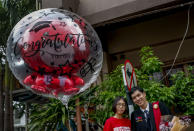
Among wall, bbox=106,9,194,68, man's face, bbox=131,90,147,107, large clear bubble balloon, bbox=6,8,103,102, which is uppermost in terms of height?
wall, bbox=106,9,194,68

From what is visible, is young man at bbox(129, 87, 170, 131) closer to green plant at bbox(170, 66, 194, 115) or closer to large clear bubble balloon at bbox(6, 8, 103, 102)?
large clear bubble balloon at bbox(6, 8, 103, 102)

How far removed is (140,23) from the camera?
5.89 m

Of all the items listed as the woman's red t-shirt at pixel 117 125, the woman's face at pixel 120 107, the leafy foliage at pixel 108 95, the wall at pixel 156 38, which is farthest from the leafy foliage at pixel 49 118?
the wall at pixel 156 38

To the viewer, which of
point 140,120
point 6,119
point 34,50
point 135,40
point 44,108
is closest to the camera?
point 34,50

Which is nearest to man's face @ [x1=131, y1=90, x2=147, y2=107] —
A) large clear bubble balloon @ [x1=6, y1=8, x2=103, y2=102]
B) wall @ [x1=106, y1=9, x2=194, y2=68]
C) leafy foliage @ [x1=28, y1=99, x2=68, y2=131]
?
large clear bubble balloon @ [x1=6, y1=8, x2=103, y2=102]

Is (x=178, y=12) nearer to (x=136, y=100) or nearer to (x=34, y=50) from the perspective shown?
(x=136, y=100)

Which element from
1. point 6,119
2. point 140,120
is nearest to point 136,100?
point 140,120

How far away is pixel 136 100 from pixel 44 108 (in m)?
3.12

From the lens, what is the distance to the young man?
217cm

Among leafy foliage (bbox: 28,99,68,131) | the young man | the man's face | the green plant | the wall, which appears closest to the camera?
the young man

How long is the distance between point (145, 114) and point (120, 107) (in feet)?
1.73

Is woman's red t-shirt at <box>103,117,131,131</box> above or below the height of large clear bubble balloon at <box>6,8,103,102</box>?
below

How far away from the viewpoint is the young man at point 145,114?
2175 millimetres

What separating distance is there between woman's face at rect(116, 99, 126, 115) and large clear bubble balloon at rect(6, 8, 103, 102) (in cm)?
97
